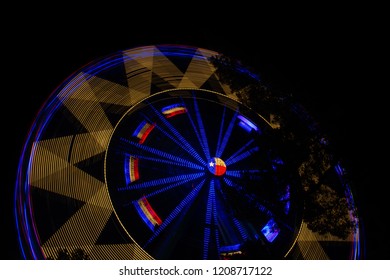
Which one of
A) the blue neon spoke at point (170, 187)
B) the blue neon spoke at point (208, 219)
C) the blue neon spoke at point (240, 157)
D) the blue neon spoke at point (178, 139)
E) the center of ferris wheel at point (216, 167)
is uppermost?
the blue neon spoke at point (178, 139)

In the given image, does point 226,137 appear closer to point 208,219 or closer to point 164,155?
point 164,155

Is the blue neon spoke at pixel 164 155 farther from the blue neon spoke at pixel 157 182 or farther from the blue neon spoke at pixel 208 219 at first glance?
the blue neon spoke at pixel 208 219

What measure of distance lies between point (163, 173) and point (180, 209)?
90 centimetres

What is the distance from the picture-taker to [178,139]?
29.3 ft

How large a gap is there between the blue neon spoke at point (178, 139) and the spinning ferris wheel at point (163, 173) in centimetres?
2

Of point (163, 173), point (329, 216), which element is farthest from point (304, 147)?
point (163, 173)

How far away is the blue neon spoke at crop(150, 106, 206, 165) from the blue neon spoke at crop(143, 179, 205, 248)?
1.99ft

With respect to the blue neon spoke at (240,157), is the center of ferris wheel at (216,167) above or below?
below

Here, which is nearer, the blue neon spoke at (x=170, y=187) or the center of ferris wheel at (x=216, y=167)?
the blue neon spoke at (x=170, y=187)

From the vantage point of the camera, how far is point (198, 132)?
30.6ft

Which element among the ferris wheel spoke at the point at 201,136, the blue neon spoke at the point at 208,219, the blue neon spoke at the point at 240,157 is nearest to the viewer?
the blue neon spoke at the point at 208,219

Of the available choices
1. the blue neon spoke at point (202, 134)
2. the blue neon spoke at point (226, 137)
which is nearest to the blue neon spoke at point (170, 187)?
the blue neon spoke at point (202, 134)

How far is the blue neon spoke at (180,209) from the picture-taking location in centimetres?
801
